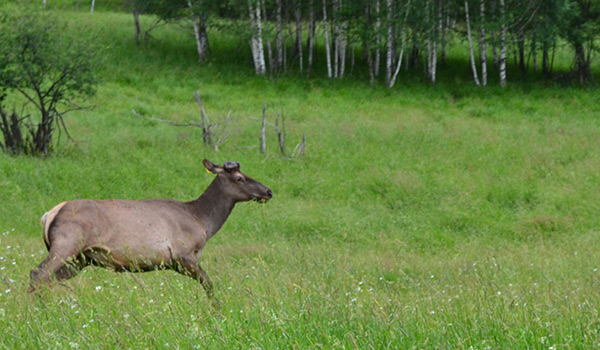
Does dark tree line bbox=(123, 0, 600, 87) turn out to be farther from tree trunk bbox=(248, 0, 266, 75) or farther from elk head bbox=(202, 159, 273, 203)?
elk head bbox=(202, 159, 273, 203)

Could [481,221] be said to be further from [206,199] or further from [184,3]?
[184,3]

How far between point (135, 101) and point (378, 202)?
1519cm

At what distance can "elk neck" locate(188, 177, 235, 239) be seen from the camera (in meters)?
8.73

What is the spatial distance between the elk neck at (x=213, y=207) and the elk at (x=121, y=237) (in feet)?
0.47

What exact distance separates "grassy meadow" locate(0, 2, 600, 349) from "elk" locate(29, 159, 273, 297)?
0.83ft

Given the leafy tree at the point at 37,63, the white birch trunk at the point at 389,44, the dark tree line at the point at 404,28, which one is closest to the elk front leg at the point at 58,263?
the leafy tree at the point at 37,63

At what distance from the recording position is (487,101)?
102ft

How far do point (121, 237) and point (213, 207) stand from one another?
5.66 ft

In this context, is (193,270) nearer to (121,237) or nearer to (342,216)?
(121,237)

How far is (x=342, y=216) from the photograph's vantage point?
1579 cm

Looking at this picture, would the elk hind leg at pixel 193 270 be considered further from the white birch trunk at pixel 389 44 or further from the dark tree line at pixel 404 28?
the white birch trunk at pixel 389 44

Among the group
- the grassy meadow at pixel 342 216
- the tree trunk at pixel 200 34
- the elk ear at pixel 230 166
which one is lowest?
the grassy meadow at pixel 342 216

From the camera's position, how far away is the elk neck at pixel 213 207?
8.73 m

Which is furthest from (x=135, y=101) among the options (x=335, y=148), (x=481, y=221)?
(x=481, y=221)
